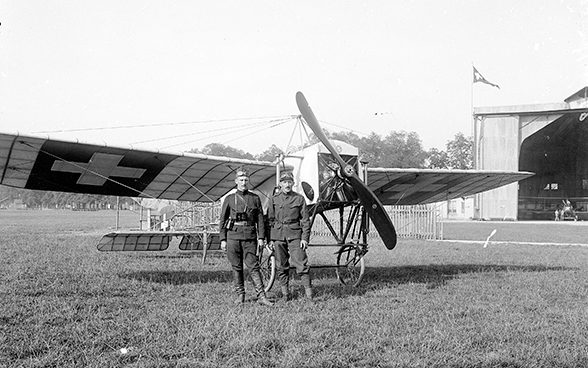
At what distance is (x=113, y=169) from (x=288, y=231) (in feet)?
12.8

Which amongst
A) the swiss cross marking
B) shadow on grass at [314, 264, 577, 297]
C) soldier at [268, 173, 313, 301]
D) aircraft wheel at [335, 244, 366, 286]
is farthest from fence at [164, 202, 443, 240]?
soldier at [268, 173, 313, 301]

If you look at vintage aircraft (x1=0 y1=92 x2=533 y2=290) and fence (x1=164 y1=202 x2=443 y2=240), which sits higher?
vintage aircraft (x1=0 y1=92 x2=533 y2=290)

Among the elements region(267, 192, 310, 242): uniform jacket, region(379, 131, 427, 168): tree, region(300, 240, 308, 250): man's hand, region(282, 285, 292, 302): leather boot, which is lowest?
region(282, 285, 292, 302): leather boot

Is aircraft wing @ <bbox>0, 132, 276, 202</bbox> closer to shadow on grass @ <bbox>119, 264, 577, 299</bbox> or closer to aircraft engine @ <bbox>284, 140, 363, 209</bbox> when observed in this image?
aircraft engine @ <bbox>284, 140, 363, 209</bbox>

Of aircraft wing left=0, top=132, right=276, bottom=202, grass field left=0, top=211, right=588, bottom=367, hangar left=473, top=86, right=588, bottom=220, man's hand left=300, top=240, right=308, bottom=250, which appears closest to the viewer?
grass field left=0, top=211, right=588, bottom=367

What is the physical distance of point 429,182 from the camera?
12508 mm

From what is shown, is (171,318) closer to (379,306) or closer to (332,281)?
(379,306)

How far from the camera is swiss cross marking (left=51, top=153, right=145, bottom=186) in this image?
9109mm

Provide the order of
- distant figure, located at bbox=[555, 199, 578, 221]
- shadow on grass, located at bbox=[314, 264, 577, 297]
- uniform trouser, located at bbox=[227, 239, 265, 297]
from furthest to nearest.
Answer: distant figure, located at bbox=[555, 199, 578, 221], shadow on grass, located at bbox=[314, 264, 577, 297], uniform trouser, located at bbox=[227, 239, 265, 297]

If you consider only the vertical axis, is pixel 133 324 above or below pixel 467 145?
below

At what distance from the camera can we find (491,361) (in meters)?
4.58

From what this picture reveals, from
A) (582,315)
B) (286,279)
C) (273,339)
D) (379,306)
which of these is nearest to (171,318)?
(273,339)

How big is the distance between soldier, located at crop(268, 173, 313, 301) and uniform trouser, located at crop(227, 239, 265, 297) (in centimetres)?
47

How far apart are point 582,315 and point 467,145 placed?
3405 inches
